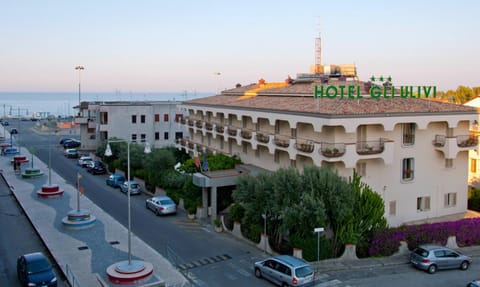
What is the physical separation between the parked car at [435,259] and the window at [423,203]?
8.25 m

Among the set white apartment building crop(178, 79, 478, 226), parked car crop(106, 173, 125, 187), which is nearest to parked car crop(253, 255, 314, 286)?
white apartment building crop(178, 79, 478, 226)

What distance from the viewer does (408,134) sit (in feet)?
124

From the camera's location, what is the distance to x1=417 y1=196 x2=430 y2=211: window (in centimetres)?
3850

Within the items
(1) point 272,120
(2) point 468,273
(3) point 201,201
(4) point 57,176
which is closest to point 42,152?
(4) point 57,176

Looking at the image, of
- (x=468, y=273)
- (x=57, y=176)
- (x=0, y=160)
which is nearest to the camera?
(x=468, y=273)

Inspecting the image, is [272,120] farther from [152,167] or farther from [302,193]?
[152,167]

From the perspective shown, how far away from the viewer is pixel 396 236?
32.1 metres

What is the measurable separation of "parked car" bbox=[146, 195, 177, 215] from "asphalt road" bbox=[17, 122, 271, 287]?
492mm

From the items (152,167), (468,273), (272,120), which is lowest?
(468,273)

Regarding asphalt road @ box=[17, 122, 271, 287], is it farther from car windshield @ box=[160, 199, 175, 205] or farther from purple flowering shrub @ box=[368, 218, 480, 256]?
purple flowering shrub @ box=[368, 218, 480, 256]

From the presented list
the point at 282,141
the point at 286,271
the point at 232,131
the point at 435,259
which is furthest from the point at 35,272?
the point at 232,131

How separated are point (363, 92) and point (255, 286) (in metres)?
20.6

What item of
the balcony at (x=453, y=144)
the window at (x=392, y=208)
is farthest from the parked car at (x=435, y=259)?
the balcony at (x=453, y=144)

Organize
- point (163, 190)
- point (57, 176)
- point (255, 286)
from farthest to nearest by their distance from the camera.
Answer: point (57, 176), point (163, 190), point (255, 286)
